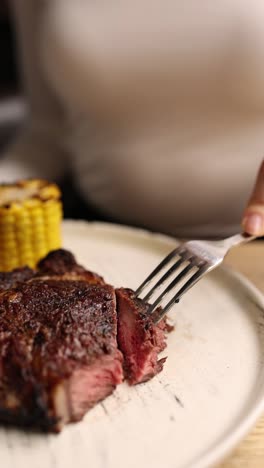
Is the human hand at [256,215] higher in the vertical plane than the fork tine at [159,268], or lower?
higher

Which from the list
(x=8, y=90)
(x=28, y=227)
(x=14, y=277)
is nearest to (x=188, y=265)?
(x=14, y=277)

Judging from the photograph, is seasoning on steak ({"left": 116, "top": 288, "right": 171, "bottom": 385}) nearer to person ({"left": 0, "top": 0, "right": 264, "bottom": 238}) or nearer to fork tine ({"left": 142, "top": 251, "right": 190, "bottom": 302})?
fork tine ({"left": 142, "top": 251, "right": 190, "bottom": 302})

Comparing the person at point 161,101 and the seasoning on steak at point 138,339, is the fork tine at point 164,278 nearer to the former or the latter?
the seasoning on steak at point 138,339

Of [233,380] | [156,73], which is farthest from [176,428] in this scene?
[156,73]

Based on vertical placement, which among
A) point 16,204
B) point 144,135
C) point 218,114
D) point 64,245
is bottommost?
point 64,245

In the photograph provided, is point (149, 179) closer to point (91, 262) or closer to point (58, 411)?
point (91, 262)

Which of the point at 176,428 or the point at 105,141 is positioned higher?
the point at 105,141

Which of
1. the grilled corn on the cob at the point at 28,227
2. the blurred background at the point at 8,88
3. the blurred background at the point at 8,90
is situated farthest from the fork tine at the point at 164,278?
the blurred background at the point at 8,90
